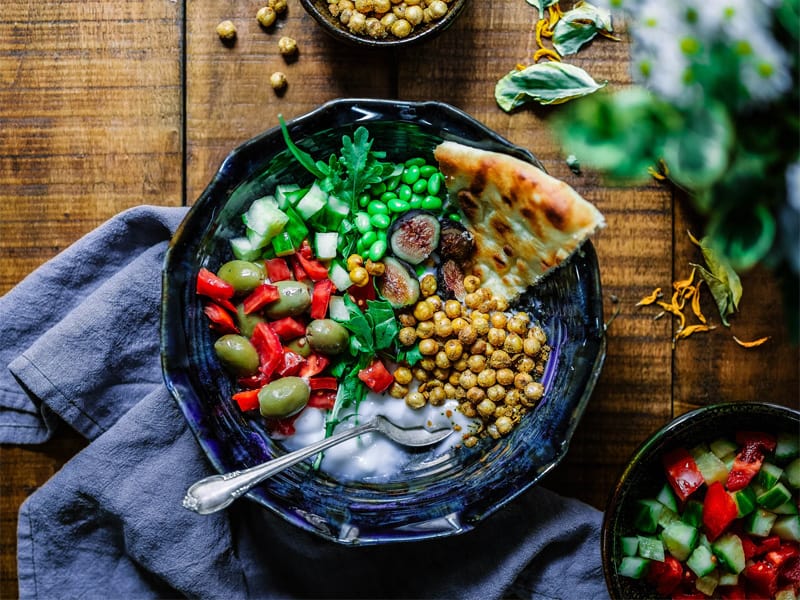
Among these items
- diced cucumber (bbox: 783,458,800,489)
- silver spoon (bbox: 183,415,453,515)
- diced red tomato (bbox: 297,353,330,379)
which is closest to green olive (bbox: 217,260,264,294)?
diced red tomato (bbox: 297,353,330,379)

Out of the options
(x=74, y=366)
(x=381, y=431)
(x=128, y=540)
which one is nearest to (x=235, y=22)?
(x=74, y=366)

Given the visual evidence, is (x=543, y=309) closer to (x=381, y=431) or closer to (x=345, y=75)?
(x=381, y=431)

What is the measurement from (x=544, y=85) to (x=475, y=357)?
0.81 m

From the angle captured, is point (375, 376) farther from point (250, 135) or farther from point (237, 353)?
point (250, 135)

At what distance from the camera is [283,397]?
6.81 ft

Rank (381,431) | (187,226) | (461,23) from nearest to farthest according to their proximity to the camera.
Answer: (187,226)
(381,431)
(461,23)

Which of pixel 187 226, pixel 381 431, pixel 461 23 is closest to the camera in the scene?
pixel 187 226

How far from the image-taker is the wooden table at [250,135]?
7.72 ft

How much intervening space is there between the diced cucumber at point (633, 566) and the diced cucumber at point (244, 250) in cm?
131

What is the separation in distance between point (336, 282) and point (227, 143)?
55 centimetres

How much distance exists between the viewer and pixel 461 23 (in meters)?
2.35

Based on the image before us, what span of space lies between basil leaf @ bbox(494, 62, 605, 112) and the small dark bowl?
268mm

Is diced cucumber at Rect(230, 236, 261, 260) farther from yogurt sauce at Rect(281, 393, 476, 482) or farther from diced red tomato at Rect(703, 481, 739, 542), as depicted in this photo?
diced red tomato at Rect(703, 481, 739, 542)

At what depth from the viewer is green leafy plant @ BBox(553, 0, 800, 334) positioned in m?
1.06
